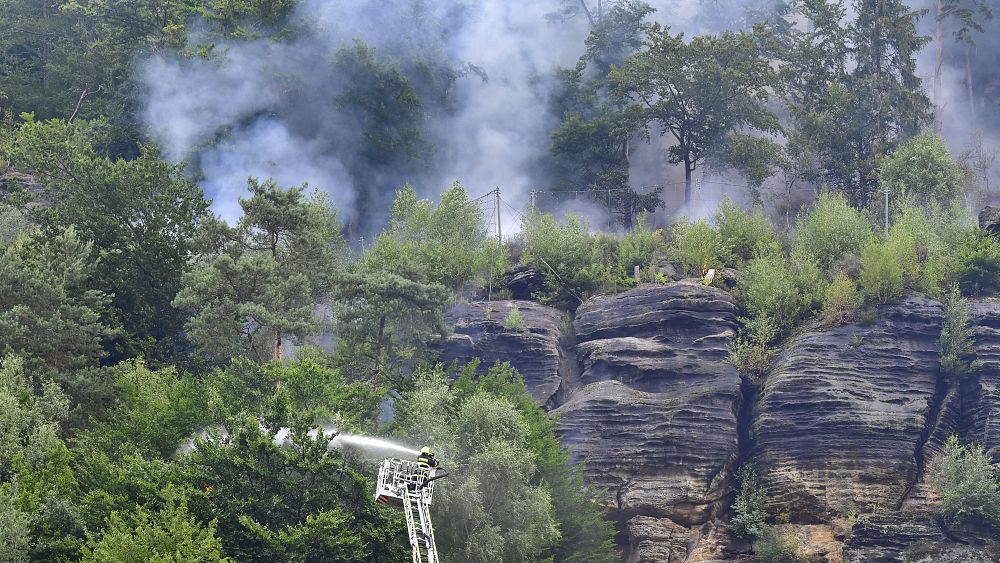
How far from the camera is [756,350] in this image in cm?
4434

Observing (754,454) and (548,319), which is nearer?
(754,454)

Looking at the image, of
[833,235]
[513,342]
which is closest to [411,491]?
[513,342]

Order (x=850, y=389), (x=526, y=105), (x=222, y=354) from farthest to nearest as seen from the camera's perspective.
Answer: (x=526, y=105) < (x=850, y=389) < (x=222, y=354)

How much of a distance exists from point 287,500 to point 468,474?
439 centimetres

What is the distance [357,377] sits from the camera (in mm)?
41969

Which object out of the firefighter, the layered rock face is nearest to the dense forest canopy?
the layered rock face

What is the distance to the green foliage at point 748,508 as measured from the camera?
40.9 meters

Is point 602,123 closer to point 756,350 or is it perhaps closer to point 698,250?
point 698,250

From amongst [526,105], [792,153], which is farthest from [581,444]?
[526,105]

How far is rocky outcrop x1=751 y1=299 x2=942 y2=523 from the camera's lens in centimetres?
4109

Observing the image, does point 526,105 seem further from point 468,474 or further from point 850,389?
point 468,474

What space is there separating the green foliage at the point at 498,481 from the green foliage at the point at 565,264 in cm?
894

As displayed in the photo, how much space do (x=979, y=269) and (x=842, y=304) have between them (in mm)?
4553

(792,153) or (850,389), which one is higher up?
(792,153)
